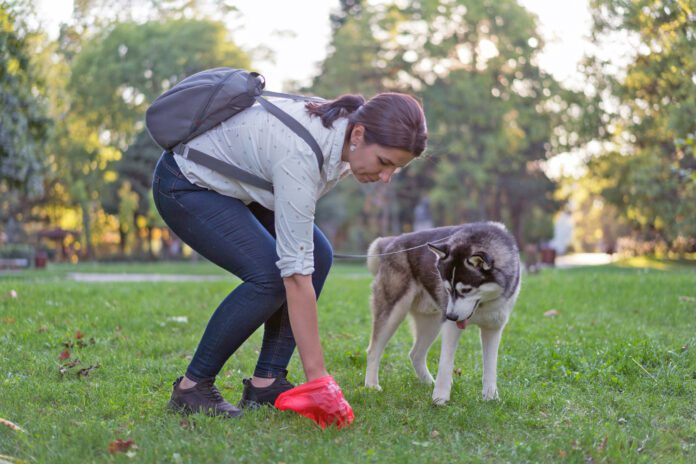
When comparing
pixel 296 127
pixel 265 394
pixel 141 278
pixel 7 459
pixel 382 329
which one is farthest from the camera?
pixel 141 278

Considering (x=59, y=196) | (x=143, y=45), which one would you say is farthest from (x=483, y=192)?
(x=59, y=196)

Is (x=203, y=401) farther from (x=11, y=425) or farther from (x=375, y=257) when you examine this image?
(x=375, y=257)

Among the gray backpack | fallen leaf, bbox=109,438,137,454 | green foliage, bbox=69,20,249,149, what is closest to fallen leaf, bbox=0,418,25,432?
fallen leaf, bbox=109,438,137,454

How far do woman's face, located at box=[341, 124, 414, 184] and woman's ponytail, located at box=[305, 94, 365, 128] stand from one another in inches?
5.2

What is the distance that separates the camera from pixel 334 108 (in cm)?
357

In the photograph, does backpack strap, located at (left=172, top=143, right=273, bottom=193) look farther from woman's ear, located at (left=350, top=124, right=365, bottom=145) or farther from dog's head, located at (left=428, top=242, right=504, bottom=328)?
dog's head, located at (left=428, top=242, right=504, bottom=328)

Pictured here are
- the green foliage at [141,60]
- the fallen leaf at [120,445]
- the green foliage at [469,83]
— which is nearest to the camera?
the fallen leaf at [120,445]

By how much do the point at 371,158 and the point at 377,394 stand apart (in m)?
1.77

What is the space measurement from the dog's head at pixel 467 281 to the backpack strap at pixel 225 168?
142 cm

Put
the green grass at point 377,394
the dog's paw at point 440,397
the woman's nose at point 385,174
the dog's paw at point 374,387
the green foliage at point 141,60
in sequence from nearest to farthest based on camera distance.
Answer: the green grass at point 377,394
the woman's nose at point 385,174
the dog's paw at point 440,397
the dog's paw at point 374,387
the green foliage at point 141,60

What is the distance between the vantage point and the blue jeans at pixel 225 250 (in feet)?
12.0

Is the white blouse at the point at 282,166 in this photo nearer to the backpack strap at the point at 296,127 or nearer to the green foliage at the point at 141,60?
the backpack strap at the point at 296,127

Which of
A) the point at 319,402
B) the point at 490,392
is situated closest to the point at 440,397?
the point at 490,392

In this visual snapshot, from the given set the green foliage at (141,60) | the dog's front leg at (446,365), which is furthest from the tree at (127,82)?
the dog's front leg at (446,365)
